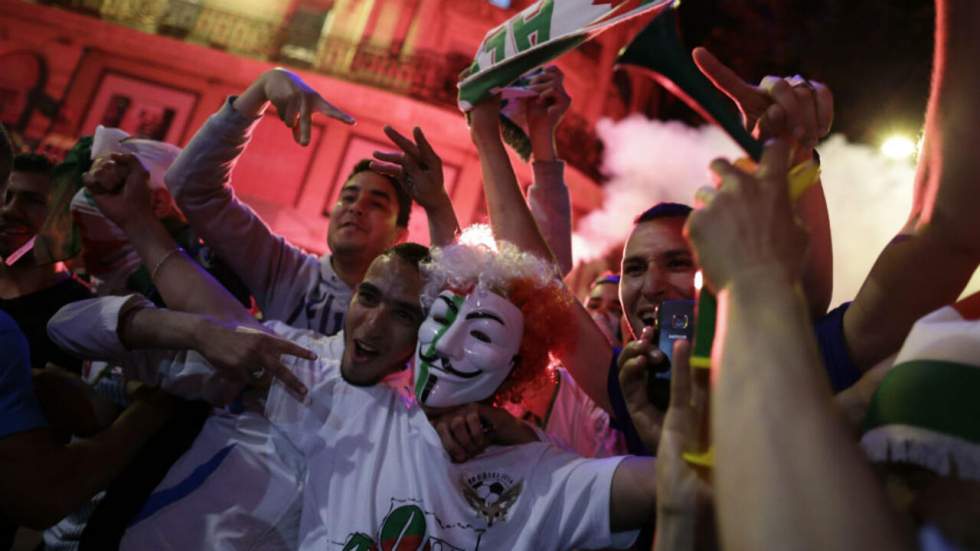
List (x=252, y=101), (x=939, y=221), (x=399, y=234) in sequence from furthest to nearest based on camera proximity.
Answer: (x=399, y=234) < (x=252, y=101) < (x=939, y=221)

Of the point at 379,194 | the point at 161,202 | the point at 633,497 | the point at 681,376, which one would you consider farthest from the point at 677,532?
the point at 161,202

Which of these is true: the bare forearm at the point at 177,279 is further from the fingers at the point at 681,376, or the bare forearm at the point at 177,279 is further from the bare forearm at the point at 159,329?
the fingers at the point at 681,376

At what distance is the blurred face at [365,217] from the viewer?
313 cm

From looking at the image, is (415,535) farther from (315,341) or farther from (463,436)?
(315,341)

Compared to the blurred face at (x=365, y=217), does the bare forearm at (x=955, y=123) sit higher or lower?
higher

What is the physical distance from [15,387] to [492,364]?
4.71 feet

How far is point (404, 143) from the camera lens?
2660 millimetres

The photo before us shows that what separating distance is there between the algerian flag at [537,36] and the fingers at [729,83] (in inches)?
9.0

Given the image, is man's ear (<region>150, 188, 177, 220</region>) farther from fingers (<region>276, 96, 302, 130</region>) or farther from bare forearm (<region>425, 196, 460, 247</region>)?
bare forearm (<region>425, 196, 460, 247</region>)

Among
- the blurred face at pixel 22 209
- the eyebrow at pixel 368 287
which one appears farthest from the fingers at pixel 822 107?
the blurred face at pixel 22 209

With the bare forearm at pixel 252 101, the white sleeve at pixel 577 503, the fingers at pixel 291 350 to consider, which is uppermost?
the bare forearm at pixel 252 101

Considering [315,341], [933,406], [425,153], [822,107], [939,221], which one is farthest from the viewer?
[425,153]

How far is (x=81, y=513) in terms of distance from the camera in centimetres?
244

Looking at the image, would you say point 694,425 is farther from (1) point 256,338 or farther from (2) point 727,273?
(1) point 256,338
